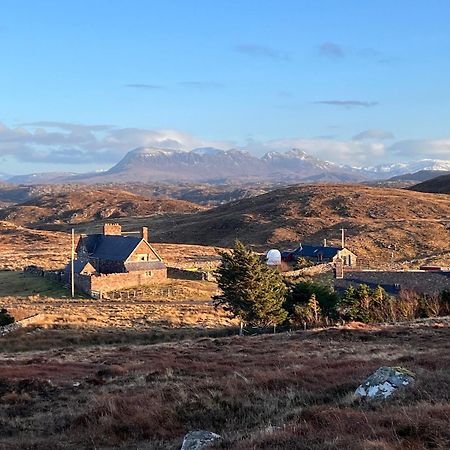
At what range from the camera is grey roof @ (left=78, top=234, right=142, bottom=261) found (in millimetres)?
62344

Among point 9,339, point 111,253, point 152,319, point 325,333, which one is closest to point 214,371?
point 325,333

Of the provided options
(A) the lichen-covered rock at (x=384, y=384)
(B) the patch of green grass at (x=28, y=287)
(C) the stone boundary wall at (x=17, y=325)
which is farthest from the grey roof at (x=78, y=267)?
(A) the lichen-covered rock at (x=384, y=384)

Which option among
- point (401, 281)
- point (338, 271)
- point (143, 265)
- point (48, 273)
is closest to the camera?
point (401, 281)

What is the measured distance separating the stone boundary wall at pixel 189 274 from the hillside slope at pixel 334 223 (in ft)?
96.1

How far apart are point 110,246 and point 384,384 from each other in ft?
187

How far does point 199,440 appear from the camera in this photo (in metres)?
8.79

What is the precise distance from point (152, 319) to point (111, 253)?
2175 centimetres

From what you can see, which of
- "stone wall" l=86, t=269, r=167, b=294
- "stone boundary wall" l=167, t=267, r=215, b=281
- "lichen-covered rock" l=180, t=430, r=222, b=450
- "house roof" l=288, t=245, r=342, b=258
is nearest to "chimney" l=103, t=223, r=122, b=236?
"stone boundary wall" l=167, t=267, r=215, b=281

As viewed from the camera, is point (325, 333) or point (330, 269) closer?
point (325, 333)

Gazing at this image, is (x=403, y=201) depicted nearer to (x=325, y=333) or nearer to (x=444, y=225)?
(x=444, y=225)

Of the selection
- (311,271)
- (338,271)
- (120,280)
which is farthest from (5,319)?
(311,271)

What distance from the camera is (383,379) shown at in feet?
38.9

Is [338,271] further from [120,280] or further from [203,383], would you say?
[203,383]

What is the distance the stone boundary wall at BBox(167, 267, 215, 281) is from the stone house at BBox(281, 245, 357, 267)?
558 inches
